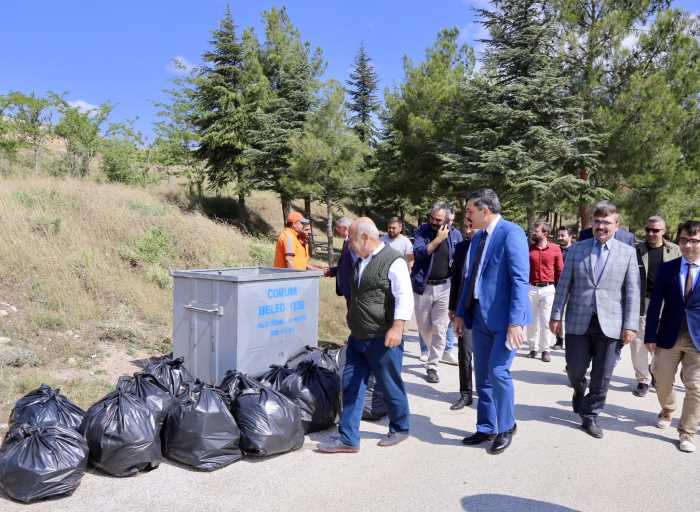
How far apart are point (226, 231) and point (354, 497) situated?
37.2 feet

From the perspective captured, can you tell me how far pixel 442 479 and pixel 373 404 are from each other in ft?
4.23

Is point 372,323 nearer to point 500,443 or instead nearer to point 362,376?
point 362,376

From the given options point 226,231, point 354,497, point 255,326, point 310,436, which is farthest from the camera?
point 226,231

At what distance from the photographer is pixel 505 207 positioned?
22.1 meters

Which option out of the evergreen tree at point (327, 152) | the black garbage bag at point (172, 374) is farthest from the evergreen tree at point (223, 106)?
the black garbage bag at point (172, 374)

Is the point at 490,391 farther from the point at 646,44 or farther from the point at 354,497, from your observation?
the point at 646,44

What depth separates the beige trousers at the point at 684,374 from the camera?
15.1 feet

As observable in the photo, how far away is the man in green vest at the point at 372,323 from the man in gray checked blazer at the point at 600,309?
1737 mm

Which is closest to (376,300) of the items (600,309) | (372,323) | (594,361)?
(372,323)

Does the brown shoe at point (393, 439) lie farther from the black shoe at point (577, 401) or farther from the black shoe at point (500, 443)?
the black shoe at point (577, 401)

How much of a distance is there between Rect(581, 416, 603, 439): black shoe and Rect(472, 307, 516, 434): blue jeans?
93cm

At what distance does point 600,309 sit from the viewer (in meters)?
4.85

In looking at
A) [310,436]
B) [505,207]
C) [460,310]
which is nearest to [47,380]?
[310,436]

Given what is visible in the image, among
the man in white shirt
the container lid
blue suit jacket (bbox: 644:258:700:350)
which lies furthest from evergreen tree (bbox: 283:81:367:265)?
blue suit jacket (bbox: 644:258:700:350)
